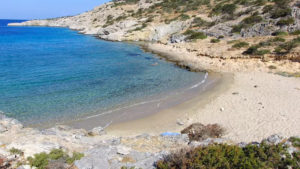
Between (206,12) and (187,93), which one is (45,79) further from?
(206,12)

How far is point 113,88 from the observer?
1975 centimetres

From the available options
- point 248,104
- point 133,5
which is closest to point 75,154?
point 248,104

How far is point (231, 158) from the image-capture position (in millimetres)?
6930

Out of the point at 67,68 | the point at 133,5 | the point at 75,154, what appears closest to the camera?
the point at 75,154

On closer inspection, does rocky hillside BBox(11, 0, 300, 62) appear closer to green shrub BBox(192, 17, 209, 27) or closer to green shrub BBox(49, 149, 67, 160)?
green shrub BBox(192, 17, 209, 27)

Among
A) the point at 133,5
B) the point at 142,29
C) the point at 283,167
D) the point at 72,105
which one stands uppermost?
the point at 133,5

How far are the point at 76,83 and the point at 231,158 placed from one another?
662 inches

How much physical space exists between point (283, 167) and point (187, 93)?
40.2ft

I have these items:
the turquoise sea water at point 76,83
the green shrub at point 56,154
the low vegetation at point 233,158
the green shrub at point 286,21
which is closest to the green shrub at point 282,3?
the green shrub at point 286,21

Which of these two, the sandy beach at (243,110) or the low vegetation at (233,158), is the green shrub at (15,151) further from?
the sandy beach at (243,110)

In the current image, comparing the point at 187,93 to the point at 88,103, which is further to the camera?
the point at 187,93

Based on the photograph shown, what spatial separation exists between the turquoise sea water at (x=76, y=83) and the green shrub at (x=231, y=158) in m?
9.10

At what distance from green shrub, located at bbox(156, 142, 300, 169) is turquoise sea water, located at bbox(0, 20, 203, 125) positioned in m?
9.10

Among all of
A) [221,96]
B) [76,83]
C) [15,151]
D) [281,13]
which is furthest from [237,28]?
[15,151]
